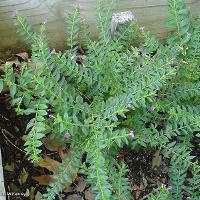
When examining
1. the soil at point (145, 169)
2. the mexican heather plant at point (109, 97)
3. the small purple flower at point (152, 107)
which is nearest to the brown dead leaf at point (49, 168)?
the mexican heather plant at point (109, 97)

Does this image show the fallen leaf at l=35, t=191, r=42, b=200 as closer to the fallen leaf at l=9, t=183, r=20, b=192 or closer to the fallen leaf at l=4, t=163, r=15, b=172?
the fallen leaf at l=9, t=183, r=20, b=192

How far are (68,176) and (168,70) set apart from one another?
33.9 inches

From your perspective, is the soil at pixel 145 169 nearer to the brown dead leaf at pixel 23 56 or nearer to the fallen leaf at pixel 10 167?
the fallen leaf at pixel 10 167

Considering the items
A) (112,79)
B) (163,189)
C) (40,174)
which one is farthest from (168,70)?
(40,174)

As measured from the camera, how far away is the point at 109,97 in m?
2.86

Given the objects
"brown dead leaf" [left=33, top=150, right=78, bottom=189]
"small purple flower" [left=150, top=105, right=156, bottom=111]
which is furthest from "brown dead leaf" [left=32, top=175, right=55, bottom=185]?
"small purple flower" [left=150, top=105, right=156, bottom=111]

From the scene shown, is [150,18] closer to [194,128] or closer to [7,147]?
[194,128]

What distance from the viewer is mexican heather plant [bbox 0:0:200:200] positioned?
247 cm

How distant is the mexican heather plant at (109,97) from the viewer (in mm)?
2469

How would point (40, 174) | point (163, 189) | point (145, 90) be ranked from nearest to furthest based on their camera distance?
point (163, 189)
point (145, 90)
point (40, 174)

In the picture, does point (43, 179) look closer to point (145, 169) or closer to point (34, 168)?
point (34, 168)

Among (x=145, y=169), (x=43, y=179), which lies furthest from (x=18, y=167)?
(x=145, y=169)

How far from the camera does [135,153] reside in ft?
10.7

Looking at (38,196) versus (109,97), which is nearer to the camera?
(109,97)
